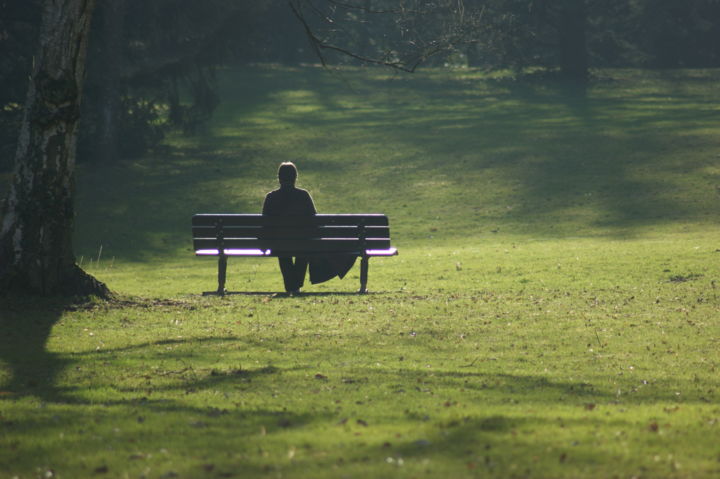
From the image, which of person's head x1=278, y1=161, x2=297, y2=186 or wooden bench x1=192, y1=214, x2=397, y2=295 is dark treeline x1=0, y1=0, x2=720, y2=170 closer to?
person's head x1=278, y1=161, x2=297, y2=186

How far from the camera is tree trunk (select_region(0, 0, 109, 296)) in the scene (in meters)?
10.6

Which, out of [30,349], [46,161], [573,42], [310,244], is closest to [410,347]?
[30,349]

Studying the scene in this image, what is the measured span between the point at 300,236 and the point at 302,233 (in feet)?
0.16

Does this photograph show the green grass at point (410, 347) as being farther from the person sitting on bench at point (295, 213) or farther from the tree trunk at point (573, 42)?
the tree trunk at point (573, 42)

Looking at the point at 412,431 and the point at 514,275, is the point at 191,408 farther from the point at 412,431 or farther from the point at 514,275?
the point at 514,275

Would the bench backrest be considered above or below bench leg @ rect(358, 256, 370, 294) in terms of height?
above

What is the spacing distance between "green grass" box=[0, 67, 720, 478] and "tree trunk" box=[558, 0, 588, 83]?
23799mm

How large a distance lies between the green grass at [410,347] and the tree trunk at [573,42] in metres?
23.8

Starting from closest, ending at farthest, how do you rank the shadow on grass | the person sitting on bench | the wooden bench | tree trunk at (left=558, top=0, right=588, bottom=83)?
1. the shadow on grass
2. the wooden bench
3. the person sitting on bench
4. tree trunk at (left=558, top=0, right=588, bottom=83)

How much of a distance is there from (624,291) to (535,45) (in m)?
44.0

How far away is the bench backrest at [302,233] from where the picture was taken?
12.9m

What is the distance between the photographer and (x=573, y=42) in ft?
170

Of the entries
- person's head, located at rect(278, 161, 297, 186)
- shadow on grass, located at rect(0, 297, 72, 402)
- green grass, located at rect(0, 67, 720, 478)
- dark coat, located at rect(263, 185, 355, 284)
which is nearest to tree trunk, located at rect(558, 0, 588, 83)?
green grass, located at rect(0, 67, 720, 478)

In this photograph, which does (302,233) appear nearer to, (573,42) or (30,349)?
(30,349)
